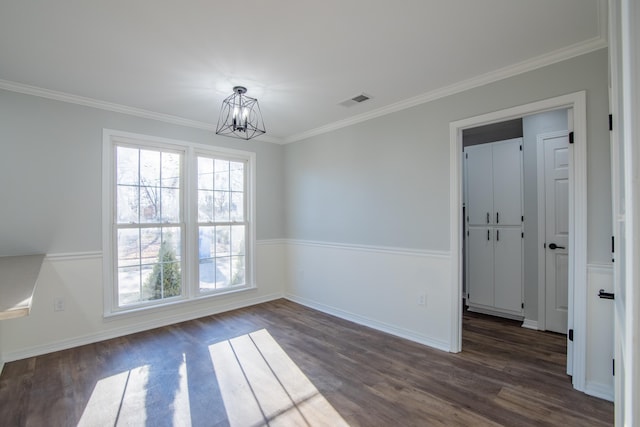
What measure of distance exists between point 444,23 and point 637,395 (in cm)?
214

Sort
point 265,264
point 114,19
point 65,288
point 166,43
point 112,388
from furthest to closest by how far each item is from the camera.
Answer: point 265,264 → point 65,288 → point 112,388 → point 166,43 → point 114,19

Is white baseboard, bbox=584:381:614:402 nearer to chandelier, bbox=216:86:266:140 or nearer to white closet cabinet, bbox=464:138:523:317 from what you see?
white closet cabinet, bbox=464:138:523:317

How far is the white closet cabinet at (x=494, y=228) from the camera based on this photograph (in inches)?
150

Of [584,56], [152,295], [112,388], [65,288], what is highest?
[584,56]

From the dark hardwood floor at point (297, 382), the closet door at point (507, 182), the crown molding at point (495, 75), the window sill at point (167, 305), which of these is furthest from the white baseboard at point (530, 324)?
the window sill at point (167, 305)

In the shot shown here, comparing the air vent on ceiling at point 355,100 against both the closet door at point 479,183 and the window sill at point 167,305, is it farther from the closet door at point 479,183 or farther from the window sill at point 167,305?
the window sill at point 167,305

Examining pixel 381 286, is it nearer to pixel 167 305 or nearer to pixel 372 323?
pixel 372 323

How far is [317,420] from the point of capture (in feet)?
6.43

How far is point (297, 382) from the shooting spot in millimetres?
2404

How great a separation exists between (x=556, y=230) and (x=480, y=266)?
1.01 metres

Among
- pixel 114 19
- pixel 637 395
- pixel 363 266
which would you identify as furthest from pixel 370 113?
pixel 637 395

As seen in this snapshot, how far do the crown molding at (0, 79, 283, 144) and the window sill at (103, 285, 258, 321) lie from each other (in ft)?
7.44

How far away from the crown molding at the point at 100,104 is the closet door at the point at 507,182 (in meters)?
3.88

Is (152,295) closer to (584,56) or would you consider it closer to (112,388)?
(112,388)
